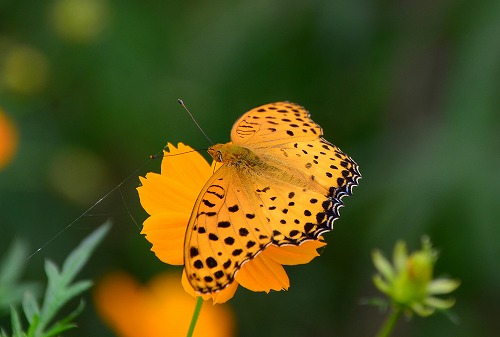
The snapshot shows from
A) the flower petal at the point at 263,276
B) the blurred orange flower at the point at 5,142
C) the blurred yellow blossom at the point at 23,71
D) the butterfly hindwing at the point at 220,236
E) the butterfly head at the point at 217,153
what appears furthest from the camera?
the blurred yellow blossom at the point at 23,71

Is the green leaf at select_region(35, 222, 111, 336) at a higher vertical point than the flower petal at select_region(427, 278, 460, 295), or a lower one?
higher

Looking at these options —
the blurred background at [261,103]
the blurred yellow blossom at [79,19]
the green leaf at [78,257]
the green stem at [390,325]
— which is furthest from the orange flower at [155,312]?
the blurred yellow blossom at [79,19]

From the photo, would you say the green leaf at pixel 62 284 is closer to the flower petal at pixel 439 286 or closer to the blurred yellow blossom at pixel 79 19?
the flower petal at pixel 439 286

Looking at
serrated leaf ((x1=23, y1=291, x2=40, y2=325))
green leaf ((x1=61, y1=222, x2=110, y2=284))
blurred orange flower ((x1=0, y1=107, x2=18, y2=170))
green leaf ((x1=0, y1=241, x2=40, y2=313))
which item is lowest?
green leaf ((x1=0, y1=241, x2=40, y2=313))

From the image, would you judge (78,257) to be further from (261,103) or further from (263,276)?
(261,103)

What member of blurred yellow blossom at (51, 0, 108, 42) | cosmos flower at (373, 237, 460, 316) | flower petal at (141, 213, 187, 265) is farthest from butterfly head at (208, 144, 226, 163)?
blurred yellow blossom at (51, 0, 108, 42)

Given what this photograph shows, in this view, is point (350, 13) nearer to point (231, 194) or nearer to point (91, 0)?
point (91, 0)

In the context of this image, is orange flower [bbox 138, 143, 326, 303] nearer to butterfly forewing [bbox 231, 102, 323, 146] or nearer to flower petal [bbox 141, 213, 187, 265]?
flower petal [bbox 141, 213, 187, 265]

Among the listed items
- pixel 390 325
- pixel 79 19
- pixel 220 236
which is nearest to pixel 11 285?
pixel 220 236
